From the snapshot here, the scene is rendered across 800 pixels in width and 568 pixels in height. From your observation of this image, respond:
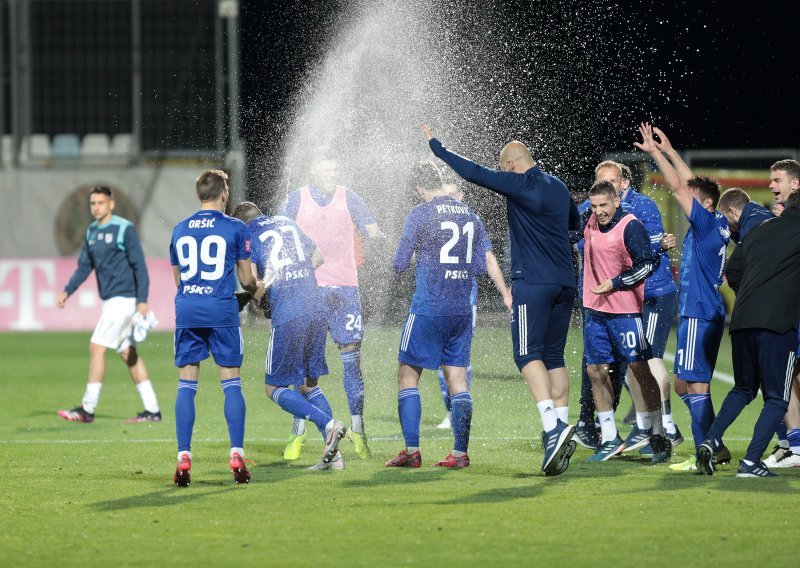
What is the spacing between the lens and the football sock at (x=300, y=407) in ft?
27.5

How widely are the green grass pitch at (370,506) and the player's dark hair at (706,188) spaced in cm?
189

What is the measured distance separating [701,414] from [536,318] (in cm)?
140

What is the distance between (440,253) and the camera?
28.2ft

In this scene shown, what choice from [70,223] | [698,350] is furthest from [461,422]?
[70,223]

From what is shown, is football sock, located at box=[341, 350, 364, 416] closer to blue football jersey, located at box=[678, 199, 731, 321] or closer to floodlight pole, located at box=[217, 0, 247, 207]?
blue football jersey, located at box=[678, 199, 731, 321]

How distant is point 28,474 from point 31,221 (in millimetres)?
15329

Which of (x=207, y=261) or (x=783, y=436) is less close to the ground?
(x=207, y=261)

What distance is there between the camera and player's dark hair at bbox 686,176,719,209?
8844 millimetres

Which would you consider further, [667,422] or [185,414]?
[667,422]

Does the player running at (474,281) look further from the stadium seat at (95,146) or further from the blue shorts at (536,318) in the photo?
the stadium seat at (95,146)

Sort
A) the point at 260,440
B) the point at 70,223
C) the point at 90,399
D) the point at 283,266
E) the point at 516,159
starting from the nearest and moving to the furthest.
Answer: the point at 516,159 < the point at 283,266 < the point at 260,440 < the point at 90,399 < the point at 70,223

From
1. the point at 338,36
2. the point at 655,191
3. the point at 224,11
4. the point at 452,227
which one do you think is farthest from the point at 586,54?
the point at 452,227

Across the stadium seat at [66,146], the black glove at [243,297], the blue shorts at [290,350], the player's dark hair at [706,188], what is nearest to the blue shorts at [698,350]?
the player's dark hair at [706,188]

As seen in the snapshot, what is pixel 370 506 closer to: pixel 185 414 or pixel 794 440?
pixel 185 414
